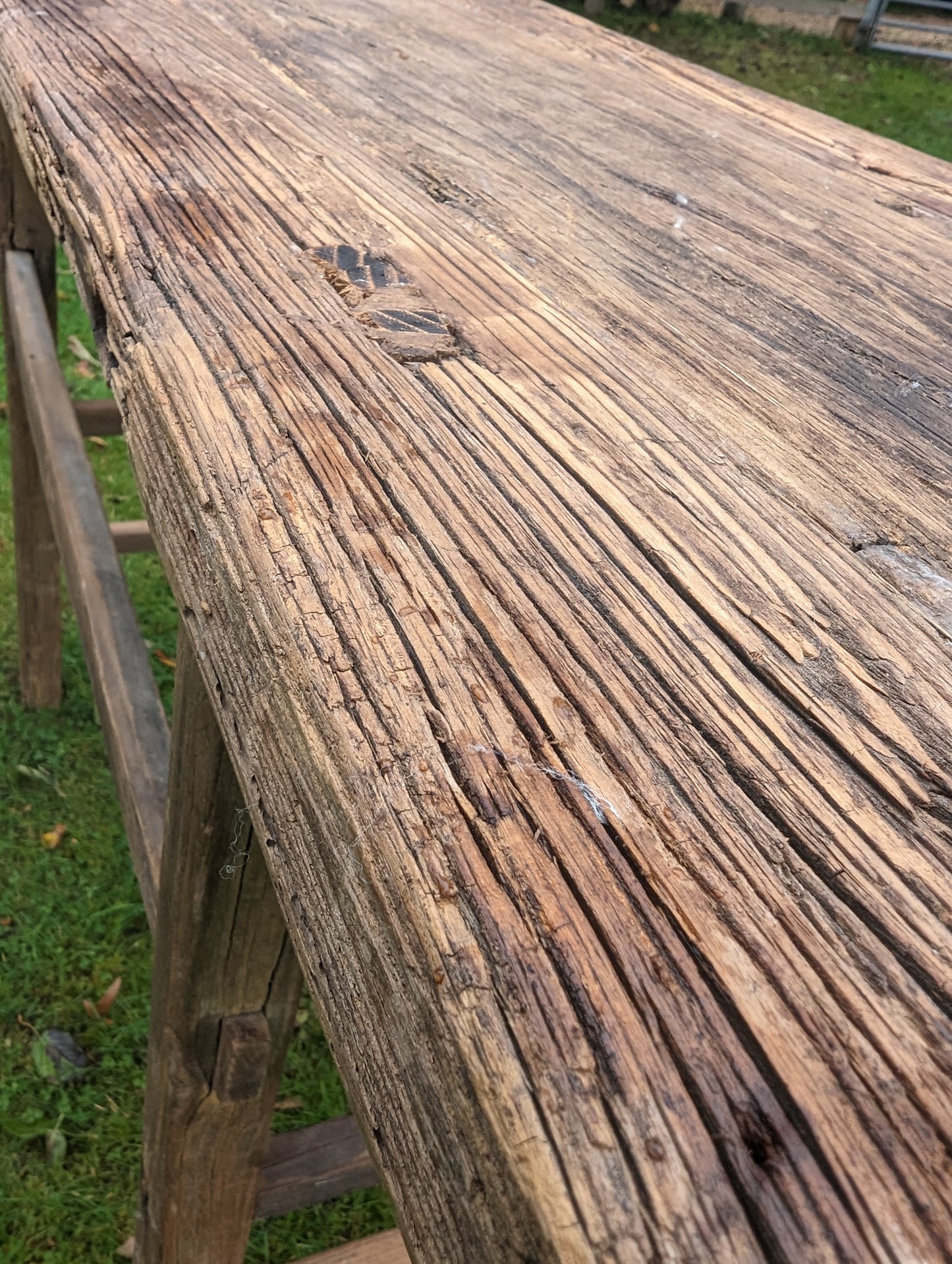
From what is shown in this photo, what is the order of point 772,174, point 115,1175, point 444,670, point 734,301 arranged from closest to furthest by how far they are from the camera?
point 444,670, point 734,301, point 772,174, point 115,1175

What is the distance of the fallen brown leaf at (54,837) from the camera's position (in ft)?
10.1

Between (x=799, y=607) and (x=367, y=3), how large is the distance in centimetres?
189

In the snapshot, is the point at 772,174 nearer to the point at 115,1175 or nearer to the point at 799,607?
the point at 799,607

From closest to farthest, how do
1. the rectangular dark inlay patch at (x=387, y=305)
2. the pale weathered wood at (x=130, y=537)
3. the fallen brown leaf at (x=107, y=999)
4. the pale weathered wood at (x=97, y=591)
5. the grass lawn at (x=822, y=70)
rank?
the rectangular dark inlay patch at (x=387, y=305)
the pale weathered wood at (x=97, y=591)
the fallen brown leaf at (x=107, y=999)
the pale weathered wood at (x=130, y=537)
the grass lawn at (x=822, y=70)

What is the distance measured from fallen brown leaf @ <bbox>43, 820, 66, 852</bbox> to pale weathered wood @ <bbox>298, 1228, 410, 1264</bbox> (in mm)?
1634

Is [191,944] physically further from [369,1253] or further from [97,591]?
[97,591]

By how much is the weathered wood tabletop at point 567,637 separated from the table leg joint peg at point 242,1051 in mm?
691

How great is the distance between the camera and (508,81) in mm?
1730

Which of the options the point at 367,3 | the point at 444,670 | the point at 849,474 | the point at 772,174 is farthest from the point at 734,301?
the point at 367,3

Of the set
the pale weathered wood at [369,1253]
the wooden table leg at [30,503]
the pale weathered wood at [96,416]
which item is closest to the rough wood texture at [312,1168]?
the pale weathered wood at [369,1253]

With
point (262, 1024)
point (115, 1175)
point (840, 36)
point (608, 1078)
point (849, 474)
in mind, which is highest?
point (840, 36)

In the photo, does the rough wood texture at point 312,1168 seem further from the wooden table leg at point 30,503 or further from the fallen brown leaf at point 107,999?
the wooden table leg at point 30,503

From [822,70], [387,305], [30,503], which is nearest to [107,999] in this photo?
[30,503]

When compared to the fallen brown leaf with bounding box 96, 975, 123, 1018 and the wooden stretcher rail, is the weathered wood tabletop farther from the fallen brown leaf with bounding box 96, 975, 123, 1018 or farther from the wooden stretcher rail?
the fallen brown leaf with bounding box 96, 975, 123, 1018
